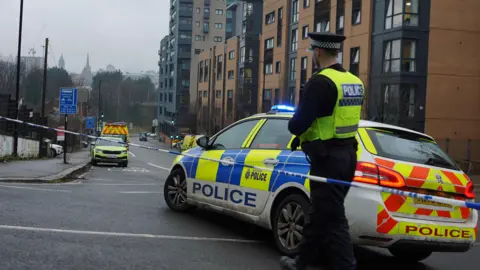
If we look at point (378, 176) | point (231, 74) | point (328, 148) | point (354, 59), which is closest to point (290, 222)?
point (378, 176)

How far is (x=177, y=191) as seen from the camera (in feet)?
25.8

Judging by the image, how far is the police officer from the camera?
3744 mm

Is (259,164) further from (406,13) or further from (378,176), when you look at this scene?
(406,13)

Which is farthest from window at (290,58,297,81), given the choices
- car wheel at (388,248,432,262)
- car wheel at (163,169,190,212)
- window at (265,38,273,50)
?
car wheel at (388,248,432,262)

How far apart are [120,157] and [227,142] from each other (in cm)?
2029

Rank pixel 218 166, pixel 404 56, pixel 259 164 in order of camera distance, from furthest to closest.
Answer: pixel 404 56 < pixel 218 166 < pixel 259 164

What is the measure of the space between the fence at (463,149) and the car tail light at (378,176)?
29.9 meters

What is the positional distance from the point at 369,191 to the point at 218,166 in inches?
100

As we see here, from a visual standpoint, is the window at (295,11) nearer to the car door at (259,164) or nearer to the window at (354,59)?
the window at (354,59)

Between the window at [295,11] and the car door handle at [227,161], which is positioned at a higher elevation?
the window at [295,11]

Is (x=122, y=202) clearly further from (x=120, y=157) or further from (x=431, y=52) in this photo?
(x=431, y=52)

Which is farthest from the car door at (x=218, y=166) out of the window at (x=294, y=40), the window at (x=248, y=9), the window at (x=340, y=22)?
the window at (x=248, y=9)

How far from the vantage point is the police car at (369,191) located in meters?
4.89

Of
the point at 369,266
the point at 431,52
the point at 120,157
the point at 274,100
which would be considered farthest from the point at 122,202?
the point at 274,100
